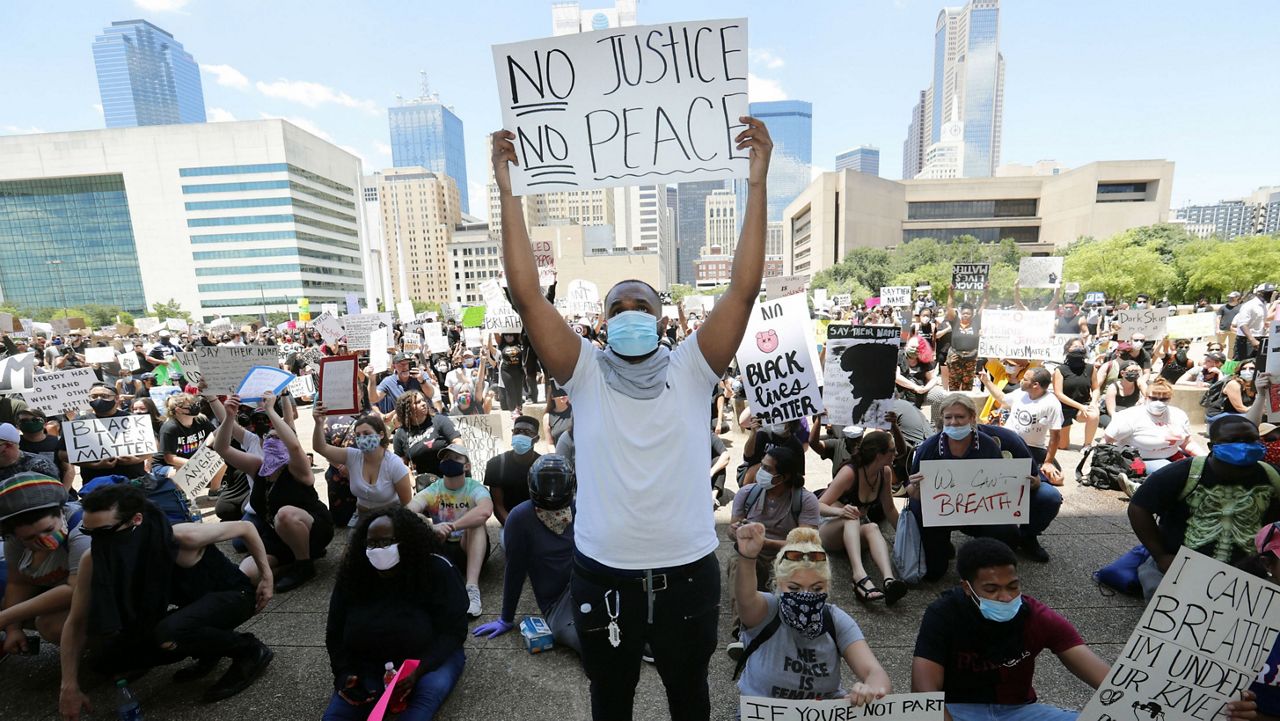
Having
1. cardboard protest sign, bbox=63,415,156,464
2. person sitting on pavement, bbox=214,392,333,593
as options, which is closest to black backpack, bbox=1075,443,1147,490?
person sitting on pavement, bbox=214,392,333,593

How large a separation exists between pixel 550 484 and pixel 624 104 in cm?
231

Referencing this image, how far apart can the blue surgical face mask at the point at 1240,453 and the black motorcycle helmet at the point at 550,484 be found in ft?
12.4

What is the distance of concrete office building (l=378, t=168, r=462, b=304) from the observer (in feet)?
429

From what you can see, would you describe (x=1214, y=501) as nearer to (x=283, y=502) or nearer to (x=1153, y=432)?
(x=1153, y=432)

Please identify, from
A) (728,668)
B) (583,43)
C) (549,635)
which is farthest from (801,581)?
(583,43)

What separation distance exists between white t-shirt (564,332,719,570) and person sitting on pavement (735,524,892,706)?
3.25 ft

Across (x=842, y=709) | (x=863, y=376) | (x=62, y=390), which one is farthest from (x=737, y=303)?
(x=62, y=390)

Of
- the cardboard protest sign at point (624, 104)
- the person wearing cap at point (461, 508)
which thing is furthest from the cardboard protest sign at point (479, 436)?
the cardboard protest sign at point (624, 104)

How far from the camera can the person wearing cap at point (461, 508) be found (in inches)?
172

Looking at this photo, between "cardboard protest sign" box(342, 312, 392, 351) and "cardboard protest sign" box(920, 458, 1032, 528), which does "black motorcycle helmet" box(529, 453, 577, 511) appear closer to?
"cardboard protest sign" box(920, 458, 1032, 528)

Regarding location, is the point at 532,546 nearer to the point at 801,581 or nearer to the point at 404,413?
the point at 801,581

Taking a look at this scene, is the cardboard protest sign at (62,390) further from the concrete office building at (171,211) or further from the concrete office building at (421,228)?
the concrete office building at (421,228)

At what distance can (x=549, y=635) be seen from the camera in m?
3.63

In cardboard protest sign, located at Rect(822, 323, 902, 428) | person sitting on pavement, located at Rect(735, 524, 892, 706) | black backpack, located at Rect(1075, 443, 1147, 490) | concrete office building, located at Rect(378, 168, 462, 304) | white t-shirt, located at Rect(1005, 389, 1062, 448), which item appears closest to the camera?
person sitting on pavement, located at Rect(735, 524, 892, 706)
